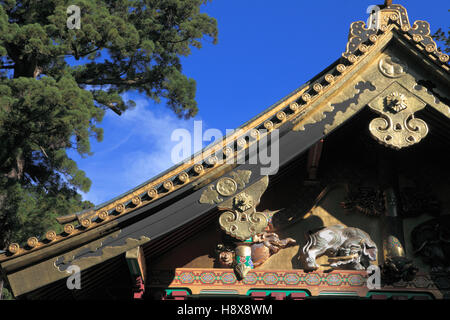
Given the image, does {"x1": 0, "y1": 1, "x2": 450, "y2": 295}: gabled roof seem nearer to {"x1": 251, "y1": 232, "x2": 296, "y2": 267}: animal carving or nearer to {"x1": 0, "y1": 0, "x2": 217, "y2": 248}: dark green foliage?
{"x1": 251, "y1": 232, "x2": 296, "y2": 267}: animal carving

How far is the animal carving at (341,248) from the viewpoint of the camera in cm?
Result: 697

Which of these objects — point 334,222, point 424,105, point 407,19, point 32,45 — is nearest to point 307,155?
point 334,222

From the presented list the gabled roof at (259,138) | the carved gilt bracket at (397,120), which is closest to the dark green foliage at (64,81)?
the gabled roof at (259,138)

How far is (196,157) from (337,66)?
2077mm

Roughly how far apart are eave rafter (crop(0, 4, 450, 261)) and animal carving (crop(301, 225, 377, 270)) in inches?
58.8

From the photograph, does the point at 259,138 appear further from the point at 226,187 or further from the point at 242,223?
the point at 242,223

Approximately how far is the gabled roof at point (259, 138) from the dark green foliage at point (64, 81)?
5.37m

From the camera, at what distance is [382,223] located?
733cm

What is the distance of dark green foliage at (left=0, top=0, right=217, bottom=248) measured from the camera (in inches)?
462

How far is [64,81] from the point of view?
1203 cm

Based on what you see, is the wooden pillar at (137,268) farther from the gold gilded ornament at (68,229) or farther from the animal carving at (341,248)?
the animal carving at (341,248)

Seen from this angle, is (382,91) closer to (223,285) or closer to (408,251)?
(408,251)

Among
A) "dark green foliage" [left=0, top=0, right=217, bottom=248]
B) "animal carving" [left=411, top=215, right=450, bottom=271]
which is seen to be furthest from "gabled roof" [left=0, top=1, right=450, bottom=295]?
"dark green foliage" [left=0, top=0, right=217, bottom=248]

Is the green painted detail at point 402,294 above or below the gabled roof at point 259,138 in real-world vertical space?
below
